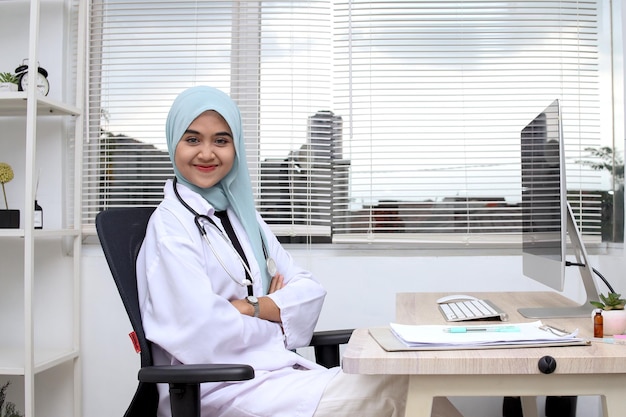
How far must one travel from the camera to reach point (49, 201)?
277cm

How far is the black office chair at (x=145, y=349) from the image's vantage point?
1.30m

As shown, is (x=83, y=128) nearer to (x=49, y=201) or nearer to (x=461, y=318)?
(x=49, y=201)

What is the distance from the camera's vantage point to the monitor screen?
5.25 feet

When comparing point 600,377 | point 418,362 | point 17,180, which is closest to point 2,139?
point 17,180

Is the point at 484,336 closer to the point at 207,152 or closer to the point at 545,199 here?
the point at 545,199

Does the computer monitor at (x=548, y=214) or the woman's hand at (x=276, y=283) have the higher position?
the computer monitor at (x=548, y=214)

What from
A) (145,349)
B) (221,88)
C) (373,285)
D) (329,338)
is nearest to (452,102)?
(373,285)

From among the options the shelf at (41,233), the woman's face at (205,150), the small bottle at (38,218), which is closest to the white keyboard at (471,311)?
the woman's face at (205,150)

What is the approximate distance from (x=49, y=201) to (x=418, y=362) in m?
2.09

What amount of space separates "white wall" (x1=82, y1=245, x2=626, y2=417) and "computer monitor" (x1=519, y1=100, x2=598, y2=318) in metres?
0.64

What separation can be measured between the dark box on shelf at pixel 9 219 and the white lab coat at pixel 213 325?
1.05 metres

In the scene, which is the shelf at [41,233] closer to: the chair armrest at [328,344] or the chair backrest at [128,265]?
the chair backrest at [128,265]

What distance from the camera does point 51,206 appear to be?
2773 millimetres

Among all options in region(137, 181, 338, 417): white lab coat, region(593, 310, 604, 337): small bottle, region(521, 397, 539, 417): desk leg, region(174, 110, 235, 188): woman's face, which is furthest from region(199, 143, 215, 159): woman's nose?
region(521, 397, 539, 417): desk leg
